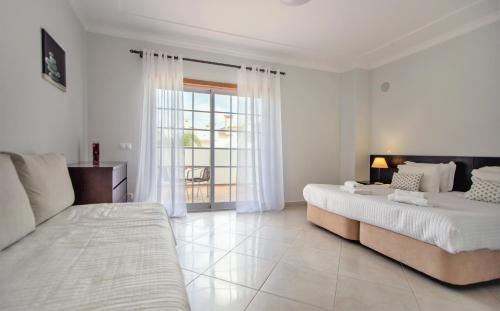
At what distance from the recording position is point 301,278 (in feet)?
6.78

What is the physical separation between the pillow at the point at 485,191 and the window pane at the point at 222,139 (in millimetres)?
3418

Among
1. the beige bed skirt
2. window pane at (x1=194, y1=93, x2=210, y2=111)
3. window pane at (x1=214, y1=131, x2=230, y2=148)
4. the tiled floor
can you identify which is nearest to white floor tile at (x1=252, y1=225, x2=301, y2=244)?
the tiled floor

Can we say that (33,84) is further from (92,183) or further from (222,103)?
(222,103)

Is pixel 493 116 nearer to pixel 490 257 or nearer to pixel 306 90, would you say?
pixel 490 257

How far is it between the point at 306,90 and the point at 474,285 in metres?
3.75

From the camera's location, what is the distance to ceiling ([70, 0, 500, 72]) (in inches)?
116

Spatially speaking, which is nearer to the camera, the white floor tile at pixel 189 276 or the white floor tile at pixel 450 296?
the white floor tile at pixel 450 296

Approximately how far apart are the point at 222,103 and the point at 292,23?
1.73m

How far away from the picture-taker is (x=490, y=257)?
1996mm

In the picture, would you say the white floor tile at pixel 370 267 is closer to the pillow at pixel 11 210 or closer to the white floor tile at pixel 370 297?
the white floor tile at pixel 370 297

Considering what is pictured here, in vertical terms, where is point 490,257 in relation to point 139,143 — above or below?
below

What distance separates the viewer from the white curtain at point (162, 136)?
3.63m

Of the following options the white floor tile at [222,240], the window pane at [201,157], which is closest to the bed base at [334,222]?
the white floor tile at [222,240]

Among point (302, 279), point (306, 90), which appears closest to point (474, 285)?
point (302, 279)
